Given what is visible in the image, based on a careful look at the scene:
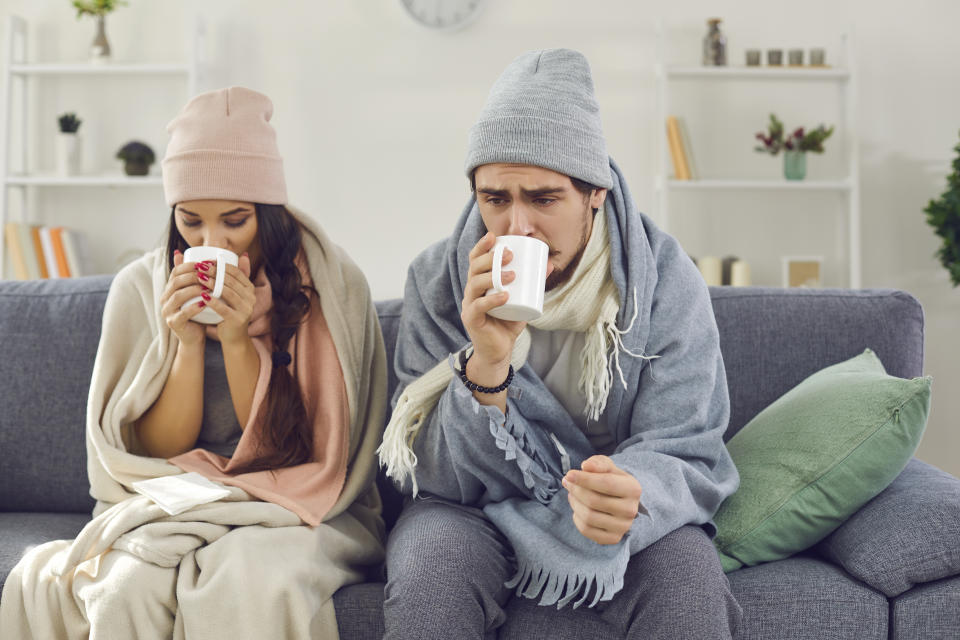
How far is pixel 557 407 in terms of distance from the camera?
145cm

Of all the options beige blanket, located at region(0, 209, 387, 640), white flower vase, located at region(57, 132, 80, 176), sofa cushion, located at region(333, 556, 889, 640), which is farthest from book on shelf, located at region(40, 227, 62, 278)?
sofa cushion, located at region(333, 556, 889, 640)

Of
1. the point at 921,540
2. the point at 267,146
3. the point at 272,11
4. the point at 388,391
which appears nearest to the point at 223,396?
the point at 388,391

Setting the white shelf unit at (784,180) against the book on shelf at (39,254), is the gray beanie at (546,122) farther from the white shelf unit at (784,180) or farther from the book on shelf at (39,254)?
the book on shelf at (39,254)

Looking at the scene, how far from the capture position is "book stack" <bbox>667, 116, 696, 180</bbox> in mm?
3316

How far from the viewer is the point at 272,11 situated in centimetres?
352

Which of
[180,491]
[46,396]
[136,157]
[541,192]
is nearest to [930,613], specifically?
[541,192]

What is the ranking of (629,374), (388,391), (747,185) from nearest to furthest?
(629,374)
(388,391)
(747,185)

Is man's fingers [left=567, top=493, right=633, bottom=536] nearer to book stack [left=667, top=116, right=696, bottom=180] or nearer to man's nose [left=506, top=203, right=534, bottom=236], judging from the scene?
man's nose [left=506, top=203, right=534, bottom=236]

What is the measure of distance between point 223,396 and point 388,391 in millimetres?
336

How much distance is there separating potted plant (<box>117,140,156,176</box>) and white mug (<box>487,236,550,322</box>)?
105 inches

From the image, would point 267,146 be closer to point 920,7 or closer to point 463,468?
point 463,468

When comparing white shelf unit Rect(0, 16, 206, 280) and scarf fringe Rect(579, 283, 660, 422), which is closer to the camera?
scarf fringe Rect(579, 283, 660, 422)

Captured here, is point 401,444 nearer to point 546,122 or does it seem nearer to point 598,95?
point 546,122

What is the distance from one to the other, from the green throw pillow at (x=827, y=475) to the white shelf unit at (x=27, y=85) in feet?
8.68
